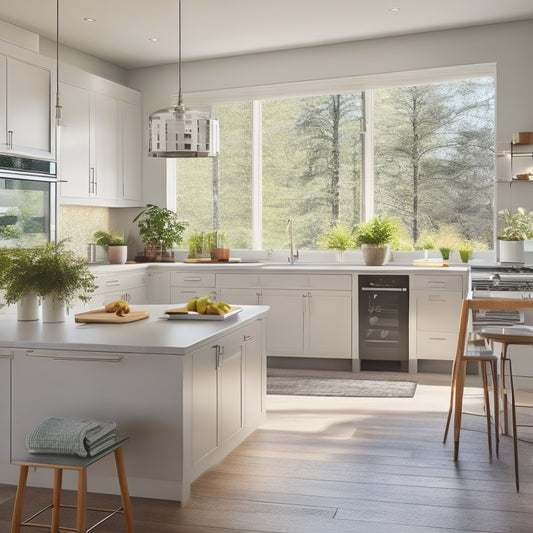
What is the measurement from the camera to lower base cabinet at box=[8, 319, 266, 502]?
317 centimetres

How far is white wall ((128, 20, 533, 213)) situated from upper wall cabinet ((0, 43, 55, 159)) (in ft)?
6.03

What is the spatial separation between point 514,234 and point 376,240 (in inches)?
48.3

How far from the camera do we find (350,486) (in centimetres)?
349

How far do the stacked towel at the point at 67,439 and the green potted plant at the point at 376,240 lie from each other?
Answer: 4353mm

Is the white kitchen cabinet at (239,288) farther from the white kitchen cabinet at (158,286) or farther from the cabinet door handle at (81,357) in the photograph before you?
the cabinet door handle at (81,357)

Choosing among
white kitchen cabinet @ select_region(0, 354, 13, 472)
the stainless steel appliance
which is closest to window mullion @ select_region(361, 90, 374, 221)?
the stainless steel appliance

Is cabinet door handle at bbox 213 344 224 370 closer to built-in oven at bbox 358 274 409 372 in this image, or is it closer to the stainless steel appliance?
the stainless steel appliance

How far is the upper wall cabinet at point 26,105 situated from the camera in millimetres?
5570

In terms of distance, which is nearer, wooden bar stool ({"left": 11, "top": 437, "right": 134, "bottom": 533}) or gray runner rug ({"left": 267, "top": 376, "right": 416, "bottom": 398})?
wooden bar stool ({"left": 11, "top": 437, "right": 134, "bottom": 533})

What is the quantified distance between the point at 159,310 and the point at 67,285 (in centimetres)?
77

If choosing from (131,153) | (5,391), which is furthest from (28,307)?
(131,153)

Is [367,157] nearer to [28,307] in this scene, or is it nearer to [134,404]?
[28,307]

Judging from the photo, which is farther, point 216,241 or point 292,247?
point 216,241

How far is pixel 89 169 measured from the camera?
6895mm
